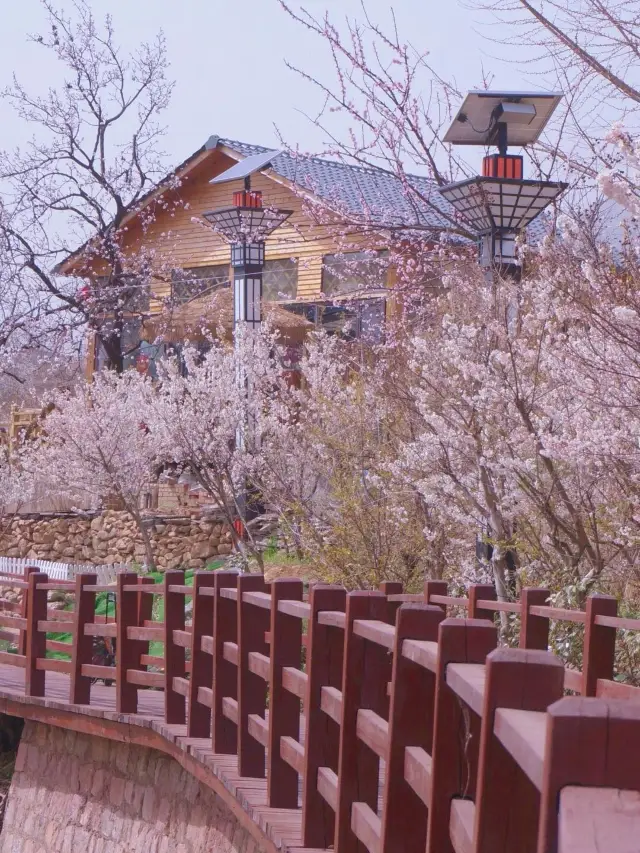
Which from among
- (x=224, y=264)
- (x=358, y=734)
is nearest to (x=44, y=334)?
(x=224, y=264)

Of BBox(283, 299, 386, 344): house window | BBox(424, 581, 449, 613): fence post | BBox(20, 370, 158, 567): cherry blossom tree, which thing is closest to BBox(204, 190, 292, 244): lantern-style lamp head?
BBox(283, 299, 386, 344): house window

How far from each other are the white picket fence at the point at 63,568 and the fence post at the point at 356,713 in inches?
725

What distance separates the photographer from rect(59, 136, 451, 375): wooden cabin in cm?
2655

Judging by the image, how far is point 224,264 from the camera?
30047 mm

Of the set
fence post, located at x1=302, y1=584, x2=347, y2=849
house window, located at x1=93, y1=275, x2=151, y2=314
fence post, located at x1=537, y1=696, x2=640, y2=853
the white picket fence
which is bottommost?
the white picket fence

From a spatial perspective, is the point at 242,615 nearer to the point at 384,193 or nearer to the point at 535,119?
the point at 535,119

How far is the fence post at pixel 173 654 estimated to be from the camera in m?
8.29

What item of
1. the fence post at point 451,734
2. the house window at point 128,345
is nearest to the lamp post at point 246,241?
the house window at point 128,345

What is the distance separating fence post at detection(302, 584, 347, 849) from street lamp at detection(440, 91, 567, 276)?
16.2ft

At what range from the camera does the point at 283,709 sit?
5.81 meters

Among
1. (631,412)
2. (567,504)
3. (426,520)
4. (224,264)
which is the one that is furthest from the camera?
(224,264)

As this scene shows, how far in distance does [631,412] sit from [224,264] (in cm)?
2346

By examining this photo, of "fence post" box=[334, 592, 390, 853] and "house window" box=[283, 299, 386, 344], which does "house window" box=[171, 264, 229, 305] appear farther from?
"fence post" box=[334, 592, 390, 853]

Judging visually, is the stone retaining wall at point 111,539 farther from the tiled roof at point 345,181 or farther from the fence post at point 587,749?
the fence post at point 587,749
